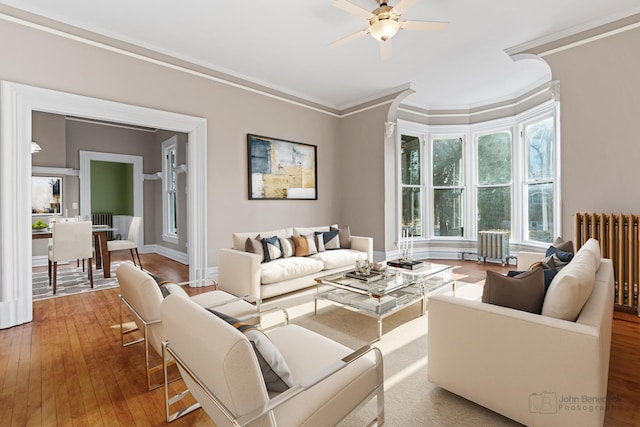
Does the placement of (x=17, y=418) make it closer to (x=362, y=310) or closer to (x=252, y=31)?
(x=362, y=310)

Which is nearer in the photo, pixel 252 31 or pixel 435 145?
pixel 252 31

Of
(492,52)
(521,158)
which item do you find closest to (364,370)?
(492,52)

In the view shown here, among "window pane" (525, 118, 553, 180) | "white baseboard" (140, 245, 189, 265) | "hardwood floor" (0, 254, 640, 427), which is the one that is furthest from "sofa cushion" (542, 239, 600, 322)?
"white baseboard" (140, 245, 189, 265)

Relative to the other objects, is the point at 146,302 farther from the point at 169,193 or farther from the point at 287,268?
A: the point at 169,193

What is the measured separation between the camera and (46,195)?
617 centimetres

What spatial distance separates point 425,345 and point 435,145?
5.25 metres

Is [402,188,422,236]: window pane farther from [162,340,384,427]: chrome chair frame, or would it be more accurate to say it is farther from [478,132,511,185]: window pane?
[162,340,384,427]: chrome chair frame

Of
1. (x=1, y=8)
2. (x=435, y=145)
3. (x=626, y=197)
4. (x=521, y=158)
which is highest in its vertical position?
(x=1, y=8)

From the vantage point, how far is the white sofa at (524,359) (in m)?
1.40

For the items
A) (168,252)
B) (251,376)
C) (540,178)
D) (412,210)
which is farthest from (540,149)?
(168,252)

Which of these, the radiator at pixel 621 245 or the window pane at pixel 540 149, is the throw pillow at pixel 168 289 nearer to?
the radiator at pixel 621 245

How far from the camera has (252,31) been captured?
12.0 feet

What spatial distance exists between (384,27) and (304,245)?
9.05 ft

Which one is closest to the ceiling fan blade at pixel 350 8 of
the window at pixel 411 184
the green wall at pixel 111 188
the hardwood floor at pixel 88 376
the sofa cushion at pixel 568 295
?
the sofa cushion at pixel 568 295
